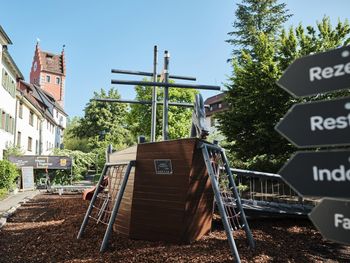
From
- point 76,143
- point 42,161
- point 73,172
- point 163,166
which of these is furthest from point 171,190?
point 76,143

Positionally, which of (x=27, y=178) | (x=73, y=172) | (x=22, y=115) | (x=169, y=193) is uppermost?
(x=22, y=115)

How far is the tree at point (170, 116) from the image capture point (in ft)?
106

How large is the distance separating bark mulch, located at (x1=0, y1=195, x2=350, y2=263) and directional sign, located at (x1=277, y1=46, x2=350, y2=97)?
10.9 ft

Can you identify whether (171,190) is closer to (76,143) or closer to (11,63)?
(11,63)

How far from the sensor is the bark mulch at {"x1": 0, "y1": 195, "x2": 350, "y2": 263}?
518 centimetres

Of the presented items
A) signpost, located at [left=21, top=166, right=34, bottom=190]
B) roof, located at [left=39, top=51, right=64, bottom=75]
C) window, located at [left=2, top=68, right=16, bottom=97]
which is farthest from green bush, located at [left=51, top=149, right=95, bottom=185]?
roof, located at [left=39, top=51, right=64, bottom=75]

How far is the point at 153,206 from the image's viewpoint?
615 centimetres

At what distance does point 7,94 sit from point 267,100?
17.5m

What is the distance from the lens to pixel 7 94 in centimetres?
2377

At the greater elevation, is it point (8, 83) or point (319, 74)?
point (8, 83)

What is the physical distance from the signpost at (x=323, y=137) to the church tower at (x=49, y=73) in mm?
61507

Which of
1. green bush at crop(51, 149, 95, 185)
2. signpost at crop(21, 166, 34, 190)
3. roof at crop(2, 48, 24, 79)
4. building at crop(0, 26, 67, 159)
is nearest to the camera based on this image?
roof at crop(2, 48, 24, 79)

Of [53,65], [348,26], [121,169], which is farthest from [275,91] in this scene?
[53,65]

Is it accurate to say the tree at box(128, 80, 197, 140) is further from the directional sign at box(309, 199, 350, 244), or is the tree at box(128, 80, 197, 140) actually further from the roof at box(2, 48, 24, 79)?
the directional sign at box(309, 199, 350, 244)
